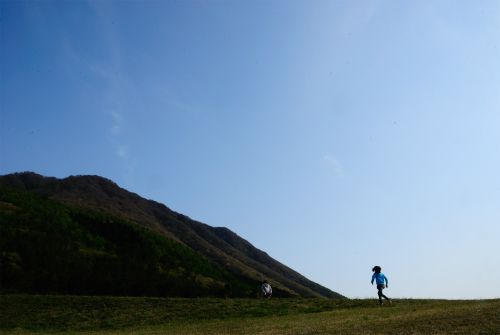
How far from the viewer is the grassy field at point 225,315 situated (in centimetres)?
1532

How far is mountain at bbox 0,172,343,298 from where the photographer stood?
448 feet

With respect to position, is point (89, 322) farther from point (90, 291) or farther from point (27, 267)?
point (27, 267)

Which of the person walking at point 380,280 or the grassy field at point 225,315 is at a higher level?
the person walking at point 380,280

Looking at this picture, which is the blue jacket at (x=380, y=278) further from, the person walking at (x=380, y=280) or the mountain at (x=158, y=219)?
the mountain at (x=158, y=219)

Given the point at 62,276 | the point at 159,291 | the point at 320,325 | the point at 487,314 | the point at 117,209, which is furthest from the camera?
the point at 117,209

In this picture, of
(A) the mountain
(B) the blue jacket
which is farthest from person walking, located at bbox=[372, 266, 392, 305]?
(A) the mountain

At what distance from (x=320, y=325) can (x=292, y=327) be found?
4.07 ft

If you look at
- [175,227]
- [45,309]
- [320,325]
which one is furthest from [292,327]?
[175,227]

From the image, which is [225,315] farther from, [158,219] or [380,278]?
[158,219]

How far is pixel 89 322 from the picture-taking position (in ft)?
80.7

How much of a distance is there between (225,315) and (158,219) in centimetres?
15468

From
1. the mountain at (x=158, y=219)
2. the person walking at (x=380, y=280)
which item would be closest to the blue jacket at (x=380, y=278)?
the person walking at (x=380, y=280)

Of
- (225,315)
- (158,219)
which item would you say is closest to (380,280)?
(225,315)

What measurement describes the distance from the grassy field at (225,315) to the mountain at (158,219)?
101 metres
